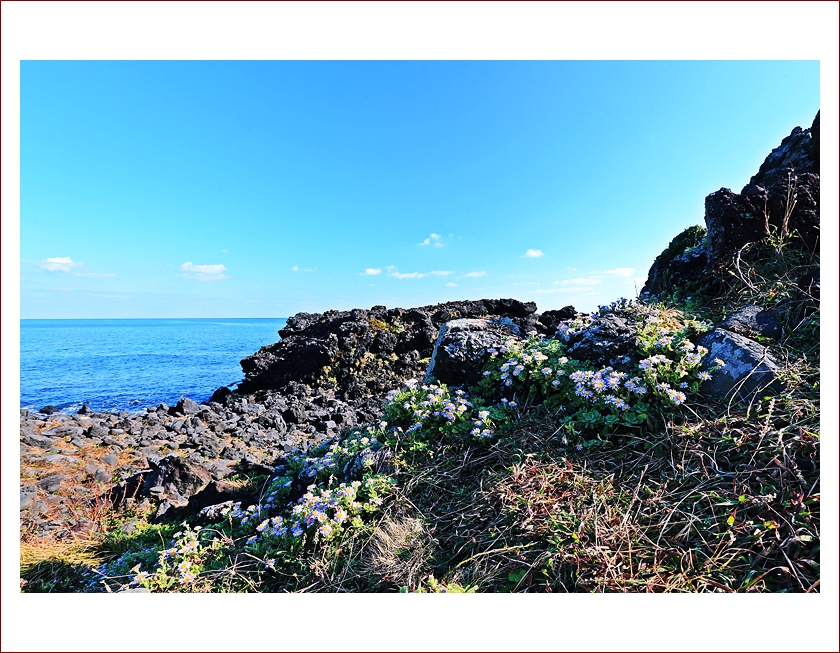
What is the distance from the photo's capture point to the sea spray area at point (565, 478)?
94.5 inches

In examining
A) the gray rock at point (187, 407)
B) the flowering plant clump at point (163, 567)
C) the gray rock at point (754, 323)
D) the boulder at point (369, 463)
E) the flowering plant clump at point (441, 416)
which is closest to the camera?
the flowering plant clump at point (163, 567)

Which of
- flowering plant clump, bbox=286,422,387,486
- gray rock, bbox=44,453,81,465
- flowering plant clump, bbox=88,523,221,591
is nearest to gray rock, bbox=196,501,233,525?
flowering plant clump, bbox=88,523,221,591

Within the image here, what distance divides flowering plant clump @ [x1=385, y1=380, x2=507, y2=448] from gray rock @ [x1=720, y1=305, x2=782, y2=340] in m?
2.33

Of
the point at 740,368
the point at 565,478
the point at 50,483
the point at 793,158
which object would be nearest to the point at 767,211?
the point at 793,158

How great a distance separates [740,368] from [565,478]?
1791 mm

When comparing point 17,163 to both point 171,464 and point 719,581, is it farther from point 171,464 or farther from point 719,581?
point 719,581

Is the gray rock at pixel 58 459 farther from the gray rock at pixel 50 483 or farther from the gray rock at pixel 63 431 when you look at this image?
the gray rock at pixel 63 431

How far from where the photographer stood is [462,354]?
14.9 feet

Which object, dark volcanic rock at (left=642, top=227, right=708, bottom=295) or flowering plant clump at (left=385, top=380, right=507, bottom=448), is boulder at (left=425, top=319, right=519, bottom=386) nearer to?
flowering plant clump at (left=385, top=380, right=507, bottom=448)

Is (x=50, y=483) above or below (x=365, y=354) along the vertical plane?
below

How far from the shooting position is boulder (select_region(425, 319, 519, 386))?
448 cm

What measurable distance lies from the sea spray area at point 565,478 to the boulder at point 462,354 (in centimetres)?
3

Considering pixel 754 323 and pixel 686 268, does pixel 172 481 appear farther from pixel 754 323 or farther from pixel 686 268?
pixel 686 268

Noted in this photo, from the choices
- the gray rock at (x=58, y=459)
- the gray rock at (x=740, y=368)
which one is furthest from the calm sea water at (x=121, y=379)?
the gray rock at (x=740, y=368)
